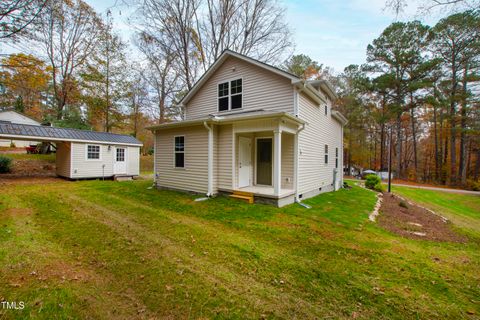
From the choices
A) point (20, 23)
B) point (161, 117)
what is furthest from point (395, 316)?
point (161, 117)

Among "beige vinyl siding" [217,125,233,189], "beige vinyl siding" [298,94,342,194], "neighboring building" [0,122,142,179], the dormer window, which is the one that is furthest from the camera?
"neighboring building" [0,122,142,179]

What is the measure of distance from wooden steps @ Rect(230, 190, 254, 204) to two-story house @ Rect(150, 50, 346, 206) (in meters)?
0.04

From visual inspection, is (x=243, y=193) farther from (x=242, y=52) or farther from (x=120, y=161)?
(x=242, y=52)

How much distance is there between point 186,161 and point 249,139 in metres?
2.82

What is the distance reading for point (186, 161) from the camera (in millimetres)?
8523

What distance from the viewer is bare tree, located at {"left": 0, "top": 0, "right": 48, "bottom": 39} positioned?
6082mm

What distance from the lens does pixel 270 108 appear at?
813 cm

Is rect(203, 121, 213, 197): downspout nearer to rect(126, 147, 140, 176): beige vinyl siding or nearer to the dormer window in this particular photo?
the dormer window

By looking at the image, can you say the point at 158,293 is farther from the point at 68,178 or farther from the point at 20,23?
the point at 68,178

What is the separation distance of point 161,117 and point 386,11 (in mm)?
19752

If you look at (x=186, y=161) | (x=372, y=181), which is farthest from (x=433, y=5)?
(x=372, y=181)

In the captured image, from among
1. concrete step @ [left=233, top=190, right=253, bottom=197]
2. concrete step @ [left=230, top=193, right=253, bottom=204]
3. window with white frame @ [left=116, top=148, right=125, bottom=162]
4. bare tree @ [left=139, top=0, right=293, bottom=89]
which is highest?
bare tree @ [left=139, top=0, right=293, bottom=89]

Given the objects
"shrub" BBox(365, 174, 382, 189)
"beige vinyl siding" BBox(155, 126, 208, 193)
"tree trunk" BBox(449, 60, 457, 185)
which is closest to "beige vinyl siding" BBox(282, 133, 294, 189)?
"beige vinyl siding" BBox(155, 126, 208, 193)

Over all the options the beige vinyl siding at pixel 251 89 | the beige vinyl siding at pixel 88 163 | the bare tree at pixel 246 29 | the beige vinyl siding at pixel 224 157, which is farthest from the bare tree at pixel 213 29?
the beige vinyl siding at pixel 224 157
